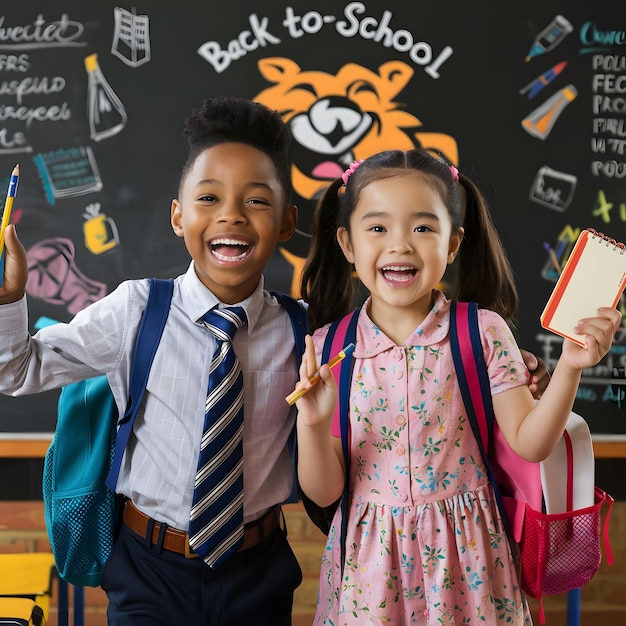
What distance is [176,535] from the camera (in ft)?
4.49

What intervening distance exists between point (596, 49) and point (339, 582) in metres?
1.64

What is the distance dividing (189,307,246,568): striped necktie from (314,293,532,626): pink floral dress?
0.63 feet

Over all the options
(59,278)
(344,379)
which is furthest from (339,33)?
(344,379)

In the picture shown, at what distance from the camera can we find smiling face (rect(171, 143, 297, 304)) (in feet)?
4.49

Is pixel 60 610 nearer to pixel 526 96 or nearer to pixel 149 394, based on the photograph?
pixel 149 394

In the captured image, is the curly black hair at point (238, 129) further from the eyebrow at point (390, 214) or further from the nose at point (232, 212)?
the eyebrow at point (390, 214)

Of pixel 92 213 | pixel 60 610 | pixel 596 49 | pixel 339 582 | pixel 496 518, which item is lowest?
pixel 60 610

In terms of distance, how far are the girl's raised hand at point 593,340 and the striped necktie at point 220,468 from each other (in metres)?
0.57

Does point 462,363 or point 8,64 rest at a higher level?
point 8,64

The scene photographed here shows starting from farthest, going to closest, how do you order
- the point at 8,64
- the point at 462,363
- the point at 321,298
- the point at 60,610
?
1. the point at 8,64
2. the point at 60,610
3. the point at 321,298
4. the point at 462,363

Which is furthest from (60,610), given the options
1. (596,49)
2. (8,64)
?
(596,49)

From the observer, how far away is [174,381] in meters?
1.39

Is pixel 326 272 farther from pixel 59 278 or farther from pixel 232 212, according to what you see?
pixel 59 278

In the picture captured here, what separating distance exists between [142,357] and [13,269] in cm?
28
